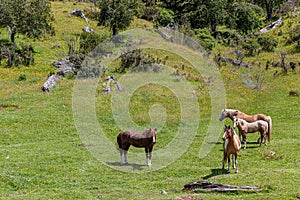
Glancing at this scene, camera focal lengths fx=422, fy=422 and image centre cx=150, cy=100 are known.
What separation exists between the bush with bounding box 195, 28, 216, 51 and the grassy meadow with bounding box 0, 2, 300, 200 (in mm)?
10828

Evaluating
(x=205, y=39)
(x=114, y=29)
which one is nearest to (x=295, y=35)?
(x=205, y=39)

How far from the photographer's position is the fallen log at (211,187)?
1856cm

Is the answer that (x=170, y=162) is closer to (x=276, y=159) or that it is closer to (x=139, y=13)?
(x=276, y=159)

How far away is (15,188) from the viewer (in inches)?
811

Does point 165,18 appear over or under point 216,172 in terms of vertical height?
over

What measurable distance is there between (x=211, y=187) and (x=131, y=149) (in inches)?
425

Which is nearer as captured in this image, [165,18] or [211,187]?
[211,187]

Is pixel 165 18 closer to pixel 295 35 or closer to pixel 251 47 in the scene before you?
pixel 251 47

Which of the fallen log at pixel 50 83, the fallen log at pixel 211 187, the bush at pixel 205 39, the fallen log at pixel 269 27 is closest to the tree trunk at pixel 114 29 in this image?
the bush at pixel 205 39

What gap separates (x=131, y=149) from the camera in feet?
94.9

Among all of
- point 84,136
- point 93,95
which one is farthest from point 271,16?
point 84,136

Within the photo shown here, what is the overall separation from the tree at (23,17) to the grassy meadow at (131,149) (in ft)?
18.6

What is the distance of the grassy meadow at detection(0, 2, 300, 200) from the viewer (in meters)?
19.8

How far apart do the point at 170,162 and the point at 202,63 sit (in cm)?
3567
